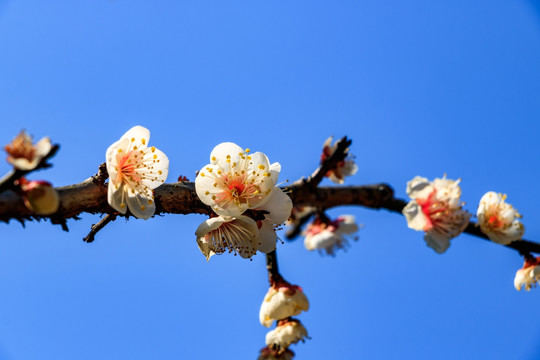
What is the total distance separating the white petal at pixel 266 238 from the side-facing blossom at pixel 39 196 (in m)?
1.07

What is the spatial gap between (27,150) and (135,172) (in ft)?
2.38

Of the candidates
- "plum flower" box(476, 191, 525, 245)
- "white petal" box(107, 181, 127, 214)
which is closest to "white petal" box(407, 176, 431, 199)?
"plum flower" box(476, 191, 525, 245)

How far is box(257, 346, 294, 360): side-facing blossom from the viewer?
3572mm

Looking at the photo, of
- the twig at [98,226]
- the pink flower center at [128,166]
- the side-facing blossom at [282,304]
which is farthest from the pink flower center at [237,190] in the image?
the side-facing blossom at [282,304]

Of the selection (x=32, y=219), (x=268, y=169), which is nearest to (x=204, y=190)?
(x=268, y=169)

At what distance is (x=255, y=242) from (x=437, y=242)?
143 centimetres

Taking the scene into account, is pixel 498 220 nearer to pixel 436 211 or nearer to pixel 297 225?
pixel 436 211

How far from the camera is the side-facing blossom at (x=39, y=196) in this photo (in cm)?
170

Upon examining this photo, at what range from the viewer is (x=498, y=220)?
3.40 m

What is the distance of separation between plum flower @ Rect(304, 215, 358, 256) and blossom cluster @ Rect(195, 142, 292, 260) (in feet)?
9.68

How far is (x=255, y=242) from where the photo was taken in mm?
2420

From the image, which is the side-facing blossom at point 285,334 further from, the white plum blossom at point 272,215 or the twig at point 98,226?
the twig at point 98,226

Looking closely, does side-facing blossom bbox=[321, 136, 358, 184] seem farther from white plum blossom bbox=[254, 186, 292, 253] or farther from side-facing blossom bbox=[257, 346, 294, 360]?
white plum blossom bbox=[254, 186, 292, 253]

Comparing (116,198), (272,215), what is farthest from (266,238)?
(116,198)
